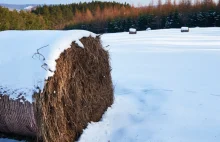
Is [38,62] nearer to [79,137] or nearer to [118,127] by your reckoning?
[79,137]

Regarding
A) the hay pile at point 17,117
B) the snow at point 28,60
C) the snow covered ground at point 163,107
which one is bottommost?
the snow covered ground at point 163,107

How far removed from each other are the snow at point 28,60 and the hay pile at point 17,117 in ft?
0.38

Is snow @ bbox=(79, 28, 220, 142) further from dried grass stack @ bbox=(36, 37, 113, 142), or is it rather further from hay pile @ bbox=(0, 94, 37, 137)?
hay pile @ bbox=(0, 94, 37, 137)

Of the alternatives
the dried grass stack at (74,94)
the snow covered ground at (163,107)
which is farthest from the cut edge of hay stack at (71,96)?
the snow covered ground at (163,107)

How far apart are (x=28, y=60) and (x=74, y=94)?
0.87 meters

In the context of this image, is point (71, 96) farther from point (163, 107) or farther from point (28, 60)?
point (163, 107)

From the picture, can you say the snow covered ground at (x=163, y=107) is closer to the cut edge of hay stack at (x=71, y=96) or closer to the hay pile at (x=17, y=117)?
the cut edge of hay stack at (x=71, y=96)

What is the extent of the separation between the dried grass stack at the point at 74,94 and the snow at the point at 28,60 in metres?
0.12

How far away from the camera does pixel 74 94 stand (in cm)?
399

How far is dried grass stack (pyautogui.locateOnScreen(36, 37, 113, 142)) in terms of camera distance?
3402 mm

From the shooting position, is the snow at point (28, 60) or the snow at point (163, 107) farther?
the snow at point (163, 107)

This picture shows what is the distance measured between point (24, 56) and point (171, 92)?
3.73 metres

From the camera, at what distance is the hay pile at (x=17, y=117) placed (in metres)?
3.38

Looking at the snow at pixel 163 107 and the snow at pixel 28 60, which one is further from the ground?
the snow at pixel 28 60
